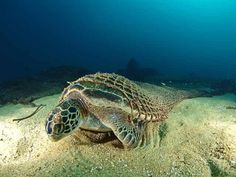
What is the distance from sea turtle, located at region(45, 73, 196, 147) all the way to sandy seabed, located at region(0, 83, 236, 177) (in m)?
0.26

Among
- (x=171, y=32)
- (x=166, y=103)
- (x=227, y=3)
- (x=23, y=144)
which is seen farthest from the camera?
(x=227, y=3)

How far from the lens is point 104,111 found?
407 cm

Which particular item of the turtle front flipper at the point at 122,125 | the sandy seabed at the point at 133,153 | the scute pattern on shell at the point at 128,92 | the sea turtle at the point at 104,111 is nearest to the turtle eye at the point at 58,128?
the sea turtle at the point at 104,111

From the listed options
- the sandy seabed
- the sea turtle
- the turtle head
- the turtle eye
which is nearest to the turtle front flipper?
the sea turtle

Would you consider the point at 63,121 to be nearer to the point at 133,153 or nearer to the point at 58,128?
the point at 58,128

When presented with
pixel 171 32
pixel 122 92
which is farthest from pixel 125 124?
pixel 171 32

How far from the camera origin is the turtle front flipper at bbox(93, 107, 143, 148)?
3.82 m

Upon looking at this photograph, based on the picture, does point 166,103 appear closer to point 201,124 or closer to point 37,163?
point 201,124

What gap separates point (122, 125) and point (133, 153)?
397mm

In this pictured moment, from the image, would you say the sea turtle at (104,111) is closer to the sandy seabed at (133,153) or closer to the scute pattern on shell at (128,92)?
the scute pattern on shell at (128,92)

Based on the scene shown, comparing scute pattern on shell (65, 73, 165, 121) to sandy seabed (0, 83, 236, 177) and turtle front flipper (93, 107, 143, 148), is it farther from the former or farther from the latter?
sandy seabed (0, 83, 236, 177)

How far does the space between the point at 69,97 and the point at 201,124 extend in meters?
2.13

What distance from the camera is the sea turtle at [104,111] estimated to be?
3.72m

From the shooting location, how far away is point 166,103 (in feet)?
17.5
